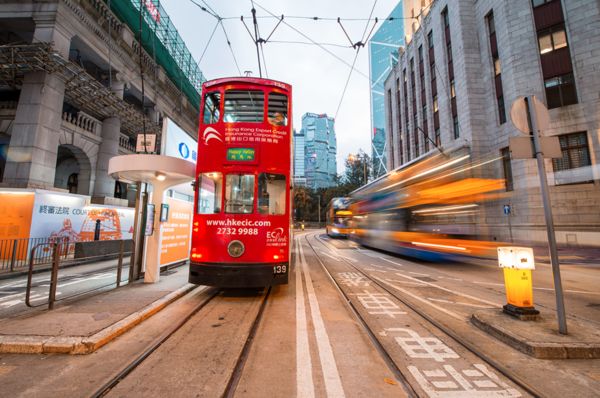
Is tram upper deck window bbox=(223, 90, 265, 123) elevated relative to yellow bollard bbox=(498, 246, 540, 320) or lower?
elevated

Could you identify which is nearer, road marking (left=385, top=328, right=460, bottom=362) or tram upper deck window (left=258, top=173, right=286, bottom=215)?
road marking (left=385, top=328, right=460, bottom=362)

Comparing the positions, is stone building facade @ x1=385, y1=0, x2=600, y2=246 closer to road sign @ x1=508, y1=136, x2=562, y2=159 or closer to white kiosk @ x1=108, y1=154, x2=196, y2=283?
road sign @ x1=508, y1=136, x2=562, y2=159

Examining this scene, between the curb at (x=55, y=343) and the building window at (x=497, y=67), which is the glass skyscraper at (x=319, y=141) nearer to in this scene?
the building window at (x=497, y=67)

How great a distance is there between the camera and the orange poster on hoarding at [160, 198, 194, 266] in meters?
8.01

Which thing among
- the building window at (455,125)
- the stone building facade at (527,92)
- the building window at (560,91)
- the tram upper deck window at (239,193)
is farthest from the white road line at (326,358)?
the building window at (455,125)

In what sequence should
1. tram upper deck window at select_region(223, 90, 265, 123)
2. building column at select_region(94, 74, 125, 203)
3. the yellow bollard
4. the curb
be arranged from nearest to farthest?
the curb, the yellow bollard, tram upper deck window at select_region(223, 90, 265, 123), building column at select_region(94, 74, 125, 203)

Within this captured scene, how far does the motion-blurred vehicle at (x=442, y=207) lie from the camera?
8641 mm

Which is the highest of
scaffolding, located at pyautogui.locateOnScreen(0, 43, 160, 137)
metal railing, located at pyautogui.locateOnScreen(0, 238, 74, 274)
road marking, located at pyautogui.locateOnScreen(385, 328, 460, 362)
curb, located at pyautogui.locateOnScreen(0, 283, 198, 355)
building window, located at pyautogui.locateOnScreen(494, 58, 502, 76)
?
building window, located at pyautogui.locateOnScreen(494, 58, 502, 76)

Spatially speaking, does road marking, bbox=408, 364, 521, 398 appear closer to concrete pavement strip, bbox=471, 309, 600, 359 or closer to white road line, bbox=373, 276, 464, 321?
concrete pavement strip, bbox=471, 309, 600, 359

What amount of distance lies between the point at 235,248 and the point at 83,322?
2.66 meters

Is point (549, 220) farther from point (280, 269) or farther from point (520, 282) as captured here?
point (280, 269)

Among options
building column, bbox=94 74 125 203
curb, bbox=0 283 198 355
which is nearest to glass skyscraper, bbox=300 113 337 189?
building column, bbox=94 74 125 203

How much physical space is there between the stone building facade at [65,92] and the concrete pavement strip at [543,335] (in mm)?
11131

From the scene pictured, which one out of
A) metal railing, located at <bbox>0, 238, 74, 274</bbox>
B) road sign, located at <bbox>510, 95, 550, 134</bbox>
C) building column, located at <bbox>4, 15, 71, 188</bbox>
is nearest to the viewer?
road sign, located at <bbox>510, 95, 550, 134</bbox>
